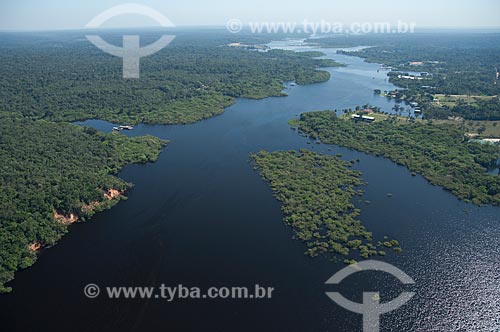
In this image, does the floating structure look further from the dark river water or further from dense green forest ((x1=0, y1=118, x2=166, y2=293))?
dense green forest ((x1=0, y1=118, x2=166, y2=293))

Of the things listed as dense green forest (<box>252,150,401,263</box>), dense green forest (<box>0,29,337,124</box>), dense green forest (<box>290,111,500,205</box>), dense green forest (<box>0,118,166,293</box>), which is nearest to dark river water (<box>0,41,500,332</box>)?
dense green forest (<box>252,150,401,263</box>)

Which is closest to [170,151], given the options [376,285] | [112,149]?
[112,149]

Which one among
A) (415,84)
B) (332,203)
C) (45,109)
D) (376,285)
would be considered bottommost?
(376,285)

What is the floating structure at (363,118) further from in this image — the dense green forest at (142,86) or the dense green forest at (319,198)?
the dense green forest at (142,86)

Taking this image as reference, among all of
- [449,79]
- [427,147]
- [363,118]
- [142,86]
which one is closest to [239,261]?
[427,147]

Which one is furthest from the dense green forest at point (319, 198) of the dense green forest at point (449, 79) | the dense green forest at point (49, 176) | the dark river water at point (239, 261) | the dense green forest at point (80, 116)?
the dense green forest at point (449, 79)

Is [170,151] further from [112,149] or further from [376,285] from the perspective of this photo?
[376,285]
